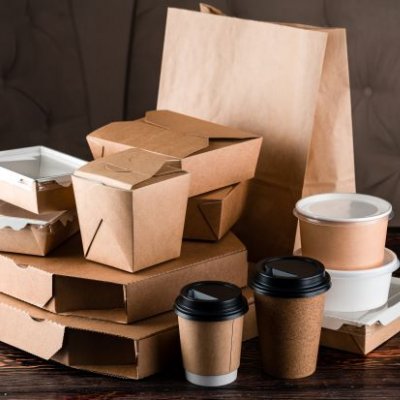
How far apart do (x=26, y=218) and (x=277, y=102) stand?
458mm

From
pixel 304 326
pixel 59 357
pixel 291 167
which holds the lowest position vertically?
pixel 59 357

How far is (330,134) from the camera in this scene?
153 cm

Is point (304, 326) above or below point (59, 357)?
above

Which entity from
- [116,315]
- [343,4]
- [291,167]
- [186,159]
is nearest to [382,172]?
[343,4]

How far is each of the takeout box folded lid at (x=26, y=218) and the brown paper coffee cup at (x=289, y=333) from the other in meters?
0.32

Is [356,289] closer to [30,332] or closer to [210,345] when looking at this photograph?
[210,345]

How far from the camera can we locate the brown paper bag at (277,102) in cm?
150

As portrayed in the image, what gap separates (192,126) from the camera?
1.51 m

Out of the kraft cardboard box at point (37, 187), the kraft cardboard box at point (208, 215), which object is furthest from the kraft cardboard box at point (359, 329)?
the kraft cardboard box at point (37, 187)

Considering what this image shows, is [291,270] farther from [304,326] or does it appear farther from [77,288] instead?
[77,288]

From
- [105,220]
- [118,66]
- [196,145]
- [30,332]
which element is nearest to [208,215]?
[196,145]

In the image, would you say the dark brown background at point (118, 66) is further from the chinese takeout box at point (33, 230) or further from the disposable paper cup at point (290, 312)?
the disposable paper cup at point (290, 312)

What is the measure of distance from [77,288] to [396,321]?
1.59ft

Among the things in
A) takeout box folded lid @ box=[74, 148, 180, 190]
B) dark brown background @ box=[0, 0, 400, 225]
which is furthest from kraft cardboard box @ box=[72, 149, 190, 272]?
dark brown background @ box=[0, 0, 400, 225]
